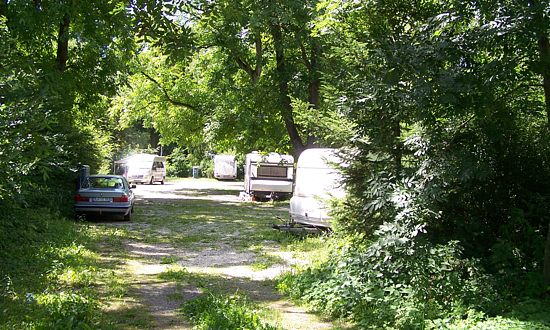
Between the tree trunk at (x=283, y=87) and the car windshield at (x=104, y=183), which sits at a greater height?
the tree trunk at (x=283, y=87)

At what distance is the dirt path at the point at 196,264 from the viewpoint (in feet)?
21.6

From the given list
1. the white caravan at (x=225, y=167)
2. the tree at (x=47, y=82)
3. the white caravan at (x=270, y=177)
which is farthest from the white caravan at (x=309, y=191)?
the white caravan at (x=225, y=167)

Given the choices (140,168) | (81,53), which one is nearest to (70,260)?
(81,53)

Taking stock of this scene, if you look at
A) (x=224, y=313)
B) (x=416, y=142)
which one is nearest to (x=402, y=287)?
(x=416, y=142)

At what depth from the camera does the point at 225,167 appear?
56.6m

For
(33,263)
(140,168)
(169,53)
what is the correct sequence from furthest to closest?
(140,168) < (169,53) < (33,263)

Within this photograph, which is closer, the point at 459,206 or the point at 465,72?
the point at 465,72

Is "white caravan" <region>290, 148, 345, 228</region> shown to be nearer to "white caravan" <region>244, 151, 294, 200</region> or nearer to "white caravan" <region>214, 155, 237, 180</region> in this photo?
"white caravan" <region>244, 151, 294, 200</region>

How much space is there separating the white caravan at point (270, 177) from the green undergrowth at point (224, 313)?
2047 cm

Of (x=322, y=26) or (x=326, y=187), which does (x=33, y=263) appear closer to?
(x=326, y=187)

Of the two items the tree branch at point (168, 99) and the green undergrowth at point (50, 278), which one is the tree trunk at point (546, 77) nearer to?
the green undergrowth at point (50, 278)

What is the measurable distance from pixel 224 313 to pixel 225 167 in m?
50.9

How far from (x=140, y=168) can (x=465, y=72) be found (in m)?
41.0

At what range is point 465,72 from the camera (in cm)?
580
